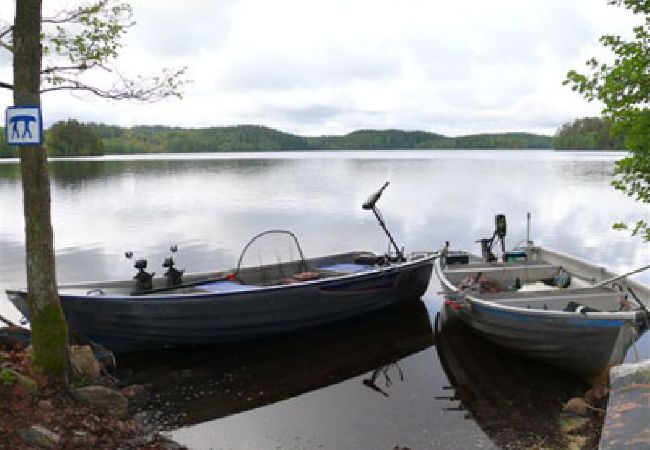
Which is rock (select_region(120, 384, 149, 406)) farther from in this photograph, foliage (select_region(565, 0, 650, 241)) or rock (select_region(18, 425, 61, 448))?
foliage (select_region(565, 0, 650, 241))

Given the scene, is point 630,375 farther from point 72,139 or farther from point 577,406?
point 72,139

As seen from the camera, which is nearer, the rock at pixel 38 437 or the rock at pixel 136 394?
the rock at pixel 38 437

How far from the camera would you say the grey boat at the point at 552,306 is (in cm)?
801

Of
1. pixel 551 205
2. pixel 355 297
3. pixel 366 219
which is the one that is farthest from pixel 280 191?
pixel 355 297

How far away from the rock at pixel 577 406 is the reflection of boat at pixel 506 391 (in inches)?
5.3

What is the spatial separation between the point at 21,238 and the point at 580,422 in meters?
22.7

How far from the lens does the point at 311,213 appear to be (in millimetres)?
31484

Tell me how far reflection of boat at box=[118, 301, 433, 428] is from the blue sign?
408 cm

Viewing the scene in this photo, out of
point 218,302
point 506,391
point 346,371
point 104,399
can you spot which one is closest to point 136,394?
point 104,399

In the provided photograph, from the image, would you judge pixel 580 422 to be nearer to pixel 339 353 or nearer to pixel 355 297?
pixel 339 353

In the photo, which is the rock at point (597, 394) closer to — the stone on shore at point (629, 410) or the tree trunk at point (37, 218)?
the stone on shore at point (629, 410)

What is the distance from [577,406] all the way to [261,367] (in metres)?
4.95

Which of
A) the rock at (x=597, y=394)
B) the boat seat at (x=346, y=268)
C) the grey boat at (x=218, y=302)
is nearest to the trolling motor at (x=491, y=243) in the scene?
the grey boat at (x=218, y=302)

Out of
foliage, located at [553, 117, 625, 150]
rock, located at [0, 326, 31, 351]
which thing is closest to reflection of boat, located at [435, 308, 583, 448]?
rock, located at [0, 326, 31, 351]
